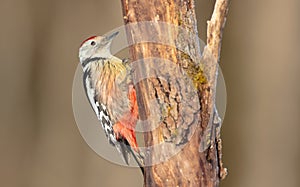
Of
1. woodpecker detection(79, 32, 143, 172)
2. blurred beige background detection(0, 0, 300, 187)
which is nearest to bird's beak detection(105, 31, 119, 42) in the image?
woodpecker detection(79, 32, 143, 172)

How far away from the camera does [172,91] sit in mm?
414

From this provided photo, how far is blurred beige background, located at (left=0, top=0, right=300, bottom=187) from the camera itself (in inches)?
35.5
